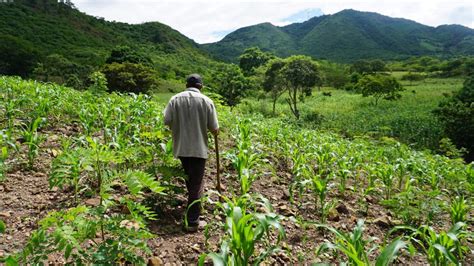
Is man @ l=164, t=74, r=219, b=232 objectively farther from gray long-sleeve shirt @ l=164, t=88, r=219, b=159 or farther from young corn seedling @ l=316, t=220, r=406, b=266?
young corn seedling @ l=316, t=220, r=406, b=266

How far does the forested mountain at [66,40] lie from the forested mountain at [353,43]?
170ft

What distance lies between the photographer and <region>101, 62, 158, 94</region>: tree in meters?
26.8

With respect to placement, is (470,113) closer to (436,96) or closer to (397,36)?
(436,96)

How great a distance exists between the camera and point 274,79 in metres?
22.4

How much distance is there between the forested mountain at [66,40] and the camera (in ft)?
121

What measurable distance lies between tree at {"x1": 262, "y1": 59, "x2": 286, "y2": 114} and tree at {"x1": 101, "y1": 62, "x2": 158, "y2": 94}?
989cm

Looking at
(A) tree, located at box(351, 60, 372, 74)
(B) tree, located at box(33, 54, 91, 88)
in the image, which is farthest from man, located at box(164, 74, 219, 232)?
(A) tree, located at box(351, 60, 372, 74)

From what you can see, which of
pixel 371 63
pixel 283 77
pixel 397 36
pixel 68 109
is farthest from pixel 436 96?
pixel 397 36

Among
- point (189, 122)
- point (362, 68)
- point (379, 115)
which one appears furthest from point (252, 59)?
point (189, 122)

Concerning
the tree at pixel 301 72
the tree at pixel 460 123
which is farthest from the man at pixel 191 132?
the tree at pixel 301 72

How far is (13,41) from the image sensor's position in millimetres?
37969

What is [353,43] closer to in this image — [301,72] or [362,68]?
[362,68]

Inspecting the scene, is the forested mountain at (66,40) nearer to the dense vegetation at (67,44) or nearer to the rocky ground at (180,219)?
the dense vegetation at (67,44)

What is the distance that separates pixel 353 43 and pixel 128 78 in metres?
150
